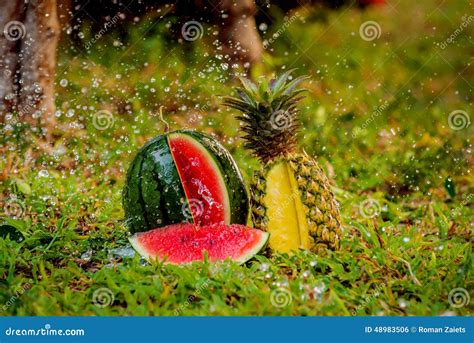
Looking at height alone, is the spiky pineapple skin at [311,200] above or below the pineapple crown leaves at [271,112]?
below

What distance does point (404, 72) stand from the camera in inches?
226

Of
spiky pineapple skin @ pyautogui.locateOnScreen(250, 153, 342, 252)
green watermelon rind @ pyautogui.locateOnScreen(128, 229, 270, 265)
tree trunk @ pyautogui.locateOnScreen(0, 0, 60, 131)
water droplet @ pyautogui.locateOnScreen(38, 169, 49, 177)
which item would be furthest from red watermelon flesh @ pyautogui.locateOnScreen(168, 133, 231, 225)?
tree trunk @ pyautogui.locateOnScreen(0, 0, 60, 131)

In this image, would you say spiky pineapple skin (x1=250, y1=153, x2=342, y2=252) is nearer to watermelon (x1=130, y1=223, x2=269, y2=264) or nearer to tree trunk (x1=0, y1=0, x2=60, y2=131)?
watermelon (x1=130, y1=223, x2=269, y2=264)

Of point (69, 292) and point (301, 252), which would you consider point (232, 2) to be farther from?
point (69, 292)

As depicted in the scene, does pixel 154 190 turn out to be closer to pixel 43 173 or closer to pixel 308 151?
pixel 43 173

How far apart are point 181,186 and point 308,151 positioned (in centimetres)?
192

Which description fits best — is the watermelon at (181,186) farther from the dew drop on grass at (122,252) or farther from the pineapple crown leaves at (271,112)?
the pineapple crown leaves at (271,112)

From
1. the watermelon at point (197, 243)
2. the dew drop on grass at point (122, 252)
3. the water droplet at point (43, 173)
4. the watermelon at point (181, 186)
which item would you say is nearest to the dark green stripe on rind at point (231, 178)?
the watermelon at point (181, 186)

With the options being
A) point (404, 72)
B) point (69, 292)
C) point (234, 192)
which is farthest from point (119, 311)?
point (404, 72)

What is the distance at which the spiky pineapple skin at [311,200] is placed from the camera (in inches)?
136

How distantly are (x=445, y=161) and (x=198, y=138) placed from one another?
2163 millimetres

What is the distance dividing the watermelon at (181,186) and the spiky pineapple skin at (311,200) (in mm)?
171

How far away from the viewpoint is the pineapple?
136 inches

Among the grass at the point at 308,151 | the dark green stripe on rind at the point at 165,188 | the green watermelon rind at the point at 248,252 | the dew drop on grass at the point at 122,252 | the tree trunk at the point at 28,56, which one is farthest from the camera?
the tree trunk at the point at 28,56
